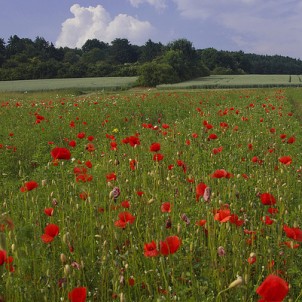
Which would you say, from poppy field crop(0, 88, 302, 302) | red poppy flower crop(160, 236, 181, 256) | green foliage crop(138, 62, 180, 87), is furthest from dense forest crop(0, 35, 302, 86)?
red poppy flower crop(160, 236, 181, 256)

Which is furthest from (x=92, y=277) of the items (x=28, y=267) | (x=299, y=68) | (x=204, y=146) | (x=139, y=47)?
(x=299, y=68)

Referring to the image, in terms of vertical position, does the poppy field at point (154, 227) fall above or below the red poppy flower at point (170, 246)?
below

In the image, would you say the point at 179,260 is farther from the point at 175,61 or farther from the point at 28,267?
the point at 175,61

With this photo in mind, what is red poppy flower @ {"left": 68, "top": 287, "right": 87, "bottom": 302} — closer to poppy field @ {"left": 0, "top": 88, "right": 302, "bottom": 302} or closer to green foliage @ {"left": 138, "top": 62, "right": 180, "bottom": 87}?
poppy field @ {"left": 0, "top": 88, "right": 302, "bottom": 302}

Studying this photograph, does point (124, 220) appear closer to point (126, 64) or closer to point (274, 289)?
point (274, 289)

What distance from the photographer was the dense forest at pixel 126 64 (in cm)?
5588

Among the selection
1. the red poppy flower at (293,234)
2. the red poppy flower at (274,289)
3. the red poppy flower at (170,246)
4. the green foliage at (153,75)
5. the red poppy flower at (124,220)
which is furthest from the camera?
the green foliage at (153,75)

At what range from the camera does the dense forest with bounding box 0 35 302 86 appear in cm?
5588

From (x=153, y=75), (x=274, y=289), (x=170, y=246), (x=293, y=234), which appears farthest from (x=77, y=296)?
(x=153, y=75)

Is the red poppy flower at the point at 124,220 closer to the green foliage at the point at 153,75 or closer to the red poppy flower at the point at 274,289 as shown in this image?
the red poppy flower at the point at 274,289

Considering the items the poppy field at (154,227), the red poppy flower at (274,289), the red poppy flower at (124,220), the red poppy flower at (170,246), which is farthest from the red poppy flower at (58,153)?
the red poppy flower at (274,289)

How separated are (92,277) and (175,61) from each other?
58.0 metres

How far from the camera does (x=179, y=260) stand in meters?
2.62

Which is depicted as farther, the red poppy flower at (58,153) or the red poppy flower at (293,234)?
the red poppy flower at (58,153)
